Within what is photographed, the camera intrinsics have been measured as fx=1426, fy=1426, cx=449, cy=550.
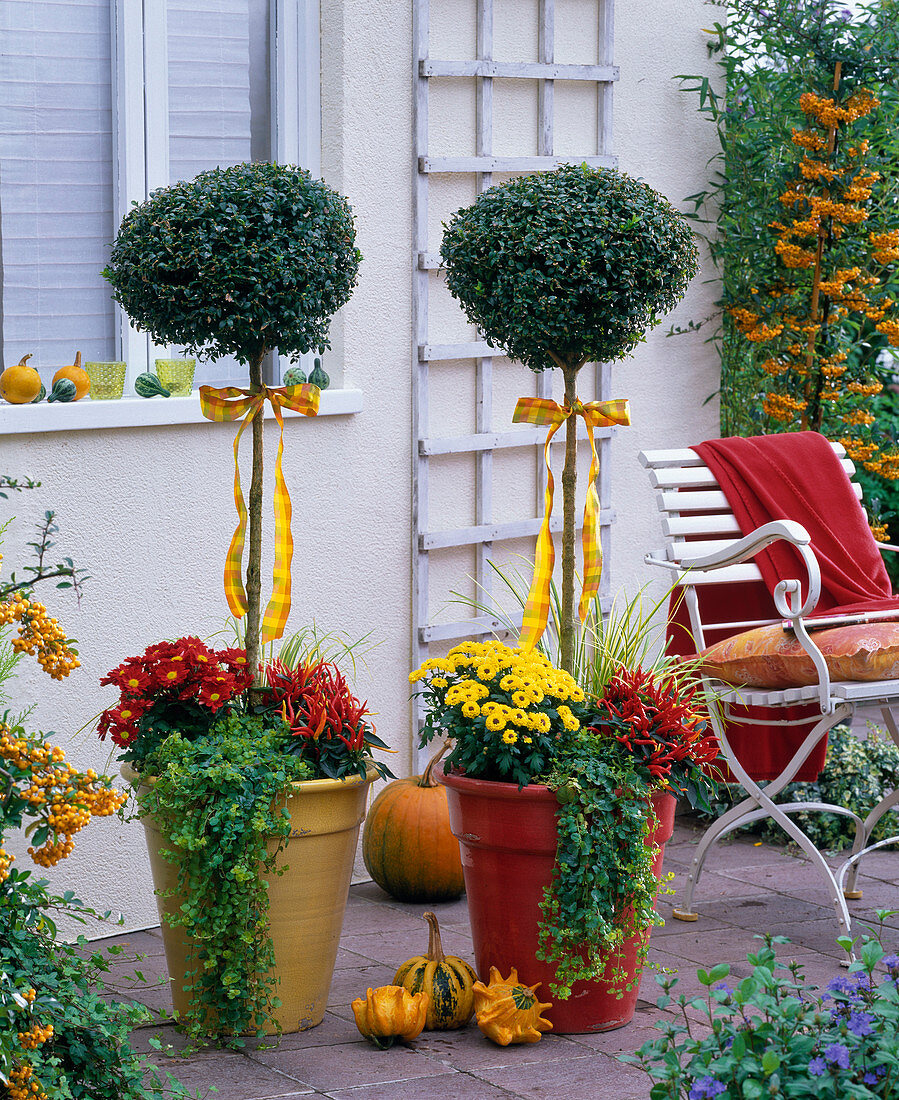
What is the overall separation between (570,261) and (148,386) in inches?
47.0

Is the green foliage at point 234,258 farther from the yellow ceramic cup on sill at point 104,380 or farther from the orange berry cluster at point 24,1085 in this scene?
the orange berry cluster at point 24,1085

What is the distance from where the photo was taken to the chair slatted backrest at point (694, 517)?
3.73 meters

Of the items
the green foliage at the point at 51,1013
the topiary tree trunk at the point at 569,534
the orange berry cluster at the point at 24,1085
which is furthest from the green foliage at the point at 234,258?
the orange berry cluster at the point at 24,1085

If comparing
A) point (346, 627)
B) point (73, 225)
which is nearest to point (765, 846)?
point (346, 627)

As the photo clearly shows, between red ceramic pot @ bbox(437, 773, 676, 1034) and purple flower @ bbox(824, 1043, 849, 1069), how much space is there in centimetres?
114

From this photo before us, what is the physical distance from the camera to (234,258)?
2.75m

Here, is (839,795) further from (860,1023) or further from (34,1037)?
(34,1037)

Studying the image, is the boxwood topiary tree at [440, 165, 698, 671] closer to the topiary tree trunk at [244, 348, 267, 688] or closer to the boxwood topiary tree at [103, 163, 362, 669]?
the boxwood topiary tree at [103, 163, 362, 669]

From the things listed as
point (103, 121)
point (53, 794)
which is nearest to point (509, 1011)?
point (53, 794)

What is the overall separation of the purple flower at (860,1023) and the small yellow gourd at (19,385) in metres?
2.29

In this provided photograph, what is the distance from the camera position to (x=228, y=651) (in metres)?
2.95

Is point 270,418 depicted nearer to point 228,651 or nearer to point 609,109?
point 228,651

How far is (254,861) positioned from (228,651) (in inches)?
17.5

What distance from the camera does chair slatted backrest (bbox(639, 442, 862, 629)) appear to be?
3.73 metres
